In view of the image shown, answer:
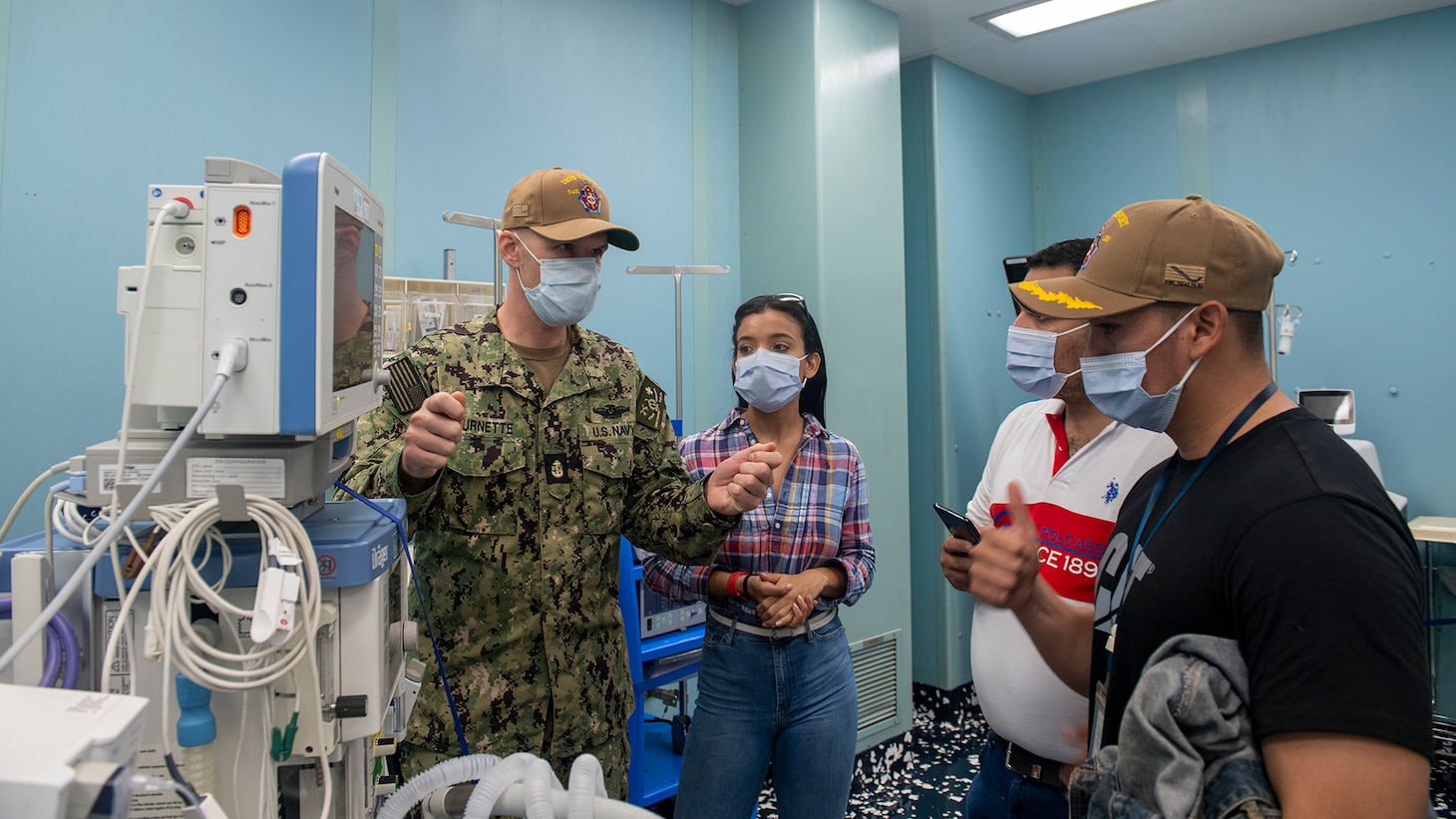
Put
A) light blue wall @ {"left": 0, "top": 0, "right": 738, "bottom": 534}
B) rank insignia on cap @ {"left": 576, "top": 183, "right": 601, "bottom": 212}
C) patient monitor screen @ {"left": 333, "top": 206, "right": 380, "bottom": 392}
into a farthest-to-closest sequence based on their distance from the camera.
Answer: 1. light blue wall @ {"left": 0, "top": 0, "right": 738, "bottom": 534}
2. rank insignia on cap @ {"left": 576, "top": 183, "right": 601, "bottom": 212}
3. patient monitor screen @ {"left": 333, "top": 206, "right": 380, "bottom": 392}

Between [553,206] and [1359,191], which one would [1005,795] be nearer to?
[553,206]

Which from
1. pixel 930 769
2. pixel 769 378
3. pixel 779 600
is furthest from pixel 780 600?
pixel 930 769

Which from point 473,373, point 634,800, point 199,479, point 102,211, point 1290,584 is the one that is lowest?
point 634,800

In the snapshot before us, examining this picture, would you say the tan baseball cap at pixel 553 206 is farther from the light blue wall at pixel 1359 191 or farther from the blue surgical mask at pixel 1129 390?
the light blue wall at pixel 1359 191

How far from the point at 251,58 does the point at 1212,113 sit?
4.38 m

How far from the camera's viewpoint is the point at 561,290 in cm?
173

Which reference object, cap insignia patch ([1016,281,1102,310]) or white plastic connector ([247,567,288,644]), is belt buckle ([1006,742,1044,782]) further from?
white plastic connector ([247,567,288,644])

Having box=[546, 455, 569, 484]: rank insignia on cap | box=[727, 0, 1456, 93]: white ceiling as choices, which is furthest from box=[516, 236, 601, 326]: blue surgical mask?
box=[727, 0, 1456, 93]: white ceiling

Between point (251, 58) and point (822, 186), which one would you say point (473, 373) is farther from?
point (822, 186)

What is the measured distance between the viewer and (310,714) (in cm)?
91

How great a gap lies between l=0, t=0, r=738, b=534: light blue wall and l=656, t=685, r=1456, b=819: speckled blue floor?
168 centimetres

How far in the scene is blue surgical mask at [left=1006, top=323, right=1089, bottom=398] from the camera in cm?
167

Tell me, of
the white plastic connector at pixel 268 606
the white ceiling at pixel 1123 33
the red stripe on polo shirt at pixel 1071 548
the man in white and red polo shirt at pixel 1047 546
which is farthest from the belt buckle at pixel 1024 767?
the white ceiling at pixel 1123 33

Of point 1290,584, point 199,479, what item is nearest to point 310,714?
point 199,479
